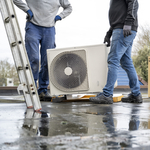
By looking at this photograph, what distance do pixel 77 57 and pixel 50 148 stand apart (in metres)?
2.33

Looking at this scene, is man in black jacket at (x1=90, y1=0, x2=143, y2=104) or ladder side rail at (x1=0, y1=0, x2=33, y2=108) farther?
man in black jacket at (x1=90, y1=0, x2=143, y2=104)

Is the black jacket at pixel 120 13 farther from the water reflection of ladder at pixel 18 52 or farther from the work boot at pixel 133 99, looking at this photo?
the water reflection of ladder at pixel 18 52

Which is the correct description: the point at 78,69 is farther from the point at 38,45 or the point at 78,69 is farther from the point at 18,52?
the point at 18,52

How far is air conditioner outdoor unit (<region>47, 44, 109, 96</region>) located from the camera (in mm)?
3293

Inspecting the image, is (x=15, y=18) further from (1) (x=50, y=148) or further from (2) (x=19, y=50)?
(1) (x=50, y=148)

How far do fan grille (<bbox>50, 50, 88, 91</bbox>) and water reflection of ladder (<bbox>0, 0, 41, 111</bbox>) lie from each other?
0.96 meters

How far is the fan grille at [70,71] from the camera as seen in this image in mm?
3309

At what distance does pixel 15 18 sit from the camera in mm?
2396

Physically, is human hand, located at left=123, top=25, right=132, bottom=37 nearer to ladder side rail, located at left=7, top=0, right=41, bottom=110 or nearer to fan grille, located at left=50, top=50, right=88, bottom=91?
fan grille, located at left=50, top=50, right=88, bottom=91

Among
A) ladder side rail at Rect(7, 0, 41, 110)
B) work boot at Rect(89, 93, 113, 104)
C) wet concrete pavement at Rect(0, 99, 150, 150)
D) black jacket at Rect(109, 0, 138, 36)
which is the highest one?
black jacket at Rect(109, 0, 138, 36)

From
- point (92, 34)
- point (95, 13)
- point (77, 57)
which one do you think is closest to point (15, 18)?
point (77, 57)

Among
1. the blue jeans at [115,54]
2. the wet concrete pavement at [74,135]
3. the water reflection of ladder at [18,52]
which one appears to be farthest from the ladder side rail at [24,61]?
the blue jeans at [115,54]

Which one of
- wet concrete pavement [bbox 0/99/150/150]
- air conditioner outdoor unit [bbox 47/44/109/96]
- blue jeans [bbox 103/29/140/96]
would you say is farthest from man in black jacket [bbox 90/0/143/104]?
wet concrete pavement [bbox 0/99/150/150]

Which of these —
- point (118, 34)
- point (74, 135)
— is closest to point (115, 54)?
point (118, 34)
